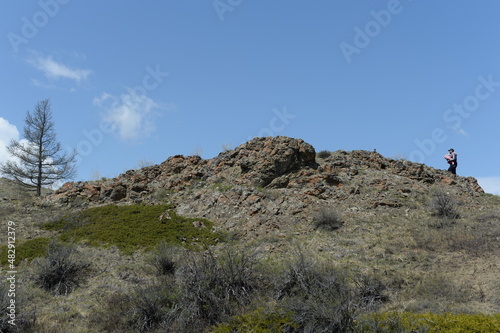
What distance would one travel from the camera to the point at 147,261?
1193 centimetres

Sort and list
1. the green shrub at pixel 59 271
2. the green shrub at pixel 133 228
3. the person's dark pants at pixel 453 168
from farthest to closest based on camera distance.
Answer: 1. the person's dark pants at pixel 453 168
2. the green shrub at pixel 133 228
3. the green shrub at pixel 59 271

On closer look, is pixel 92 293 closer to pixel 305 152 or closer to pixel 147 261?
pixel 147 261

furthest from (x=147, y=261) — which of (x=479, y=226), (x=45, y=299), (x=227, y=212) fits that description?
(x=479, y=226)

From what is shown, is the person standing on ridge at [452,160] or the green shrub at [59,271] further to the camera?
the person standing on ridge at [452,160]

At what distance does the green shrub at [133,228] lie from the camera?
14.0 meters

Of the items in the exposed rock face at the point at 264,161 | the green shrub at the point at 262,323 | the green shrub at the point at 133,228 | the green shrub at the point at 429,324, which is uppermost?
the exposed rock face at the point at 264,161

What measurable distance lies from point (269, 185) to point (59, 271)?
33.6 feet

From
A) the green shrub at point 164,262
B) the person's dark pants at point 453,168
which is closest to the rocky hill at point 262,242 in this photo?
the green shrub at point 164,262

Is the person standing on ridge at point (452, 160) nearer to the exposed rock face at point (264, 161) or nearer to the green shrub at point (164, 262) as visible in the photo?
the exposed rock face at point (264, 161)

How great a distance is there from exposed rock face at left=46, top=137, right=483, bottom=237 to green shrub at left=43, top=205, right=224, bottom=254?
115 centimetres

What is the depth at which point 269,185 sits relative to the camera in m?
18.4

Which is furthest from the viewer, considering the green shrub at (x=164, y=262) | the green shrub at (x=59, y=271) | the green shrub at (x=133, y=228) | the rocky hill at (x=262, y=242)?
the green shrub at (x=133, y=228)

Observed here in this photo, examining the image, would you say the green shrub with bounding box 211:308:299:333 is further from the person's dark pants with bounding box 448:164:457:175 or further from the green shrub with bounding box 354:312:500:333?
the person's dark pants with bounding box 448:164:457:175

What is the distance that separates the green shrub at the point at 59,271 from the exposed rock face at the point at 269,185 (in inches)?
235
